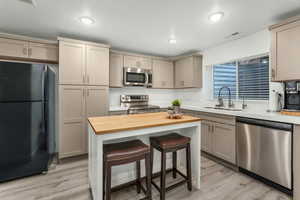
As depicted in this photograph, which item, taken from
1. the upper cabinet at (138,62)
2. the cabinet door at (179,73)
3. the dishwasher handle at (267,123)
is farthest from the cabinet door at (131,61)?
the dishwasher handle at (267,123)

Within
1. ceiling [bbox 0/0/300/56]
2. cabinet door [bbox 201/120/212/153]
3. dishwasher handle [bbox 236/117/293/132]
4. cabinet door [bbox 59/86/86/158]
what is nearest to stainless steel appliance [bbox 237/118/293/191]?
dishwasher handle [bbox 236/117/293/132]

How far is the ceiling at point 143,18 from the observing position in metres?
1.77

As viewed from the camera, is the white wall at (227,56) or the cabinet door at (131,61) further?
the cabinet door at (131,61)

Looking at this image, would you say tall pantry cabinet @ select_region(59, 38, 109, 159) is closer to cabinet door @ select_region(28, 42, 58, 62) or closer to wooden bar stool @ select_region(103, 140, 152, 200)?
cabinet door @ select_region(28, 42, 58, 62)

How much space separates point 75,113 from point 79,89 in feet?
1.55

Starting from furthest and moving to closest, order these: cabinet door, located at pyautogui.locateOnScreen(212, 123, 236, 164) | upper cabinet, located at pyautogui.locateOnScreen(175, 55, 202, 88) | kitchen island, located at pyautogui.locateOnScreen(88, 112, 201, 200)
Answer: upper cabinet, located at pyautogui.locateOnScreen(175, 55, 202, 88) → cabinet door, located at pyautogui.locateOnScreen(212, 123, 236, 164) → kitchen island, located at pyautogui.locateOnScreen(88, 112, 201, 200)

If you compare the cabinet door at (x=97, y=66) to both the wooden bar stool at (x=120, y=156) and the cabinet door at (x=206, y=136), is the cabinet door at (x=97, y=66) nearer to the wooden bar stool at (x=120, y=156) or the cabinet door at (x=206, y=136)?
the wooden bar stool at (x=120, y=156)

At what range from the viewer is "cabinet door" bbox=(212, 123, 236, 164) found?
7.67ft

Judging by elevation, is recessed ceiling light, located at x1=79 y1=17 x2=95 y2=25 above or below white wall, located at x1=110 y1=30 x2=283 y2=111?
above

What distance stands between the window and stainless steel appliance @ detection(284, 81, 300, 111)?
0.39 m

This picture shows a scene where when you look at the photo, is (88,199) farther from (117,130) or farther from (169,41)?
(169,41)

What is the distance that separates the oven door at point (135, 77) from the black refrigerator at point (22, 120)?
5.36 ft

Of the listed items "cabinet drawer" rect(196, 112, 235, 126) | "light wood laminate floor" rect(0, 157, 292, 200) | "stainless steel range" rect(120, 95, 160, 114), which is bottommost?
"light wood laminate floor" rect(0, 157, 292, 200)

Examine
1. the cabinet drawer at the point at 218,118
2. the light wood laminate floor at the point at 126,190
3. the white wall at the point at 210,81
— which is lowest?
the light wood laminate floor at the point at 126,190
